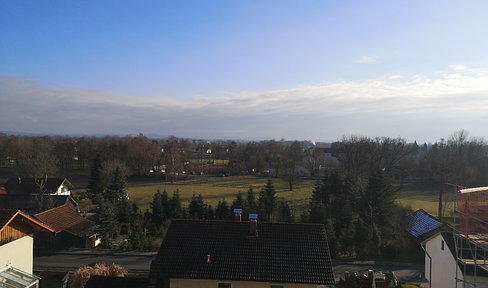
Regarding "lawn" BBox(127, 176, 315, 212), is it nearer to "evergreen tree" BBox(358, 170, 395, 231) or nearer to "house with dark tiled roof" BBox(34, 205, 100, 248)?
"evergreen tree" BBox(358, 170, 395, 231)

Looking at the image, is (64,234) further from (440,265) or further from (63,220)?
(440,265)

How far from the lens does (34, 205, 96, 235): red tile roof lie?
2454cm

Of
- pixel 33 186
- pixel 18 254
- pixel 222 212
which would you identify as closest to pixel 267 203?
pixel 222 212

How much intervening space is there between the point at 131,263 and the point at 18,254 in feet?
40.0

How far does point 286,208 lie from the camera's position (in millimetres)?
28984

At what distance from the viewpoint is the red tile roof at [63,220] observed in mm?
24544

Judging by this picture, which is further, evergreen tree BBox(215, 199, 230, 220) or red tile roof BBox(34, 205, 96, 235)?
evergreen tree BBox(215, 199, 230, 220)

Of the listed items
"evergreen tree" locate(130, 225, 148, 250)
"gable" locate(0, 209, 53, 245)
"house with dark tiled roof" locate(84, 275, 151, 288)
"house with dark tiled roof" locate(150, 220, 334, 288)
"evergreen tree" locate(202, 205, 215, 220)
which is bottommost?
"evergreen tree" locate(130, 225, 148, 250)

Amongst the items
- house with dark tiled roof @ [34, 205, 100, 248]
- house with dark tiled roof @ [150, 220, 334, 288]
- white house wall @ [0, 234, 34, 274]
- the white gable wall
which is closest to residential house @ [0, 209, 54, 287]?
white house wall @ [0, 234, 34, 274]

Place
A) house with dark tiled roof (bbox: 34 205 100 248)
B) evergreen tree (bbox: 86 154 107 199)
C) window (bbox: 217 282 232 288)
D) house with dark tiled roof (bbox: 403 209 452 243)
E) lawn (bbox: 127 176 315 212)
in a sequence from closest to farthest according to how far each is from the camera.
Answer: window (bbox: 217 282 232 288), house with dark tiled roof (bbox: 403 209 452 243), house with dark tiled roof (bbox: 34 205 100 248), lawn (bbox: 127 176 315 212), evergreen tree (bbox: 86 154 107 199)

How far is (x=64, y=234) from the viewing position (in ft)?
80.3

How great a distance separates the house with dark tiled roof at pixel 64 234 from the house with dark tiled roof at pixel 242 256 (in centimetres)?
1516

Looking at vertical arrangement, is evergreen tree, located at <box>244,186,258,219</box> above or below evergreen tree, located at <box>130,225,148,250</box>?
above

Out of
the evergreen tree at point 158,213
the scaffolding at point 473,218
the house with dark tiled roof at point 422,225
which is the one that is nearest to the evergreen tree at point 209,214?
the evergreen tree at point 158,213
